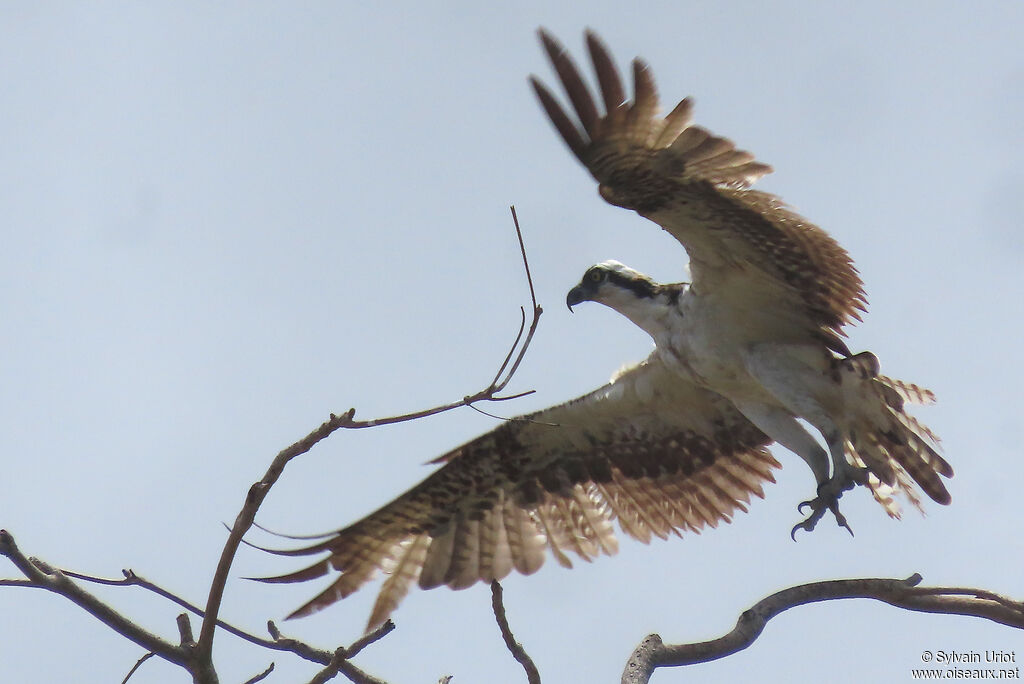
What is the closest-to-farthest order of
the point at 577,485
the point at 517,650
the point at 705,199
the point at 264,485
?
the point at 264,485
the point at 517,650
the point at 705,199
the point at 577,485

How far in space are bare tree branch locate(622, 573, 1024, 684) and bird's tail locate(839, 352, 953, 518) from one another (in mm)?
1771

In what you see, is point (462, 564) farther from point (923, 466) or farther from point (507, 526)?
point (923, 466)

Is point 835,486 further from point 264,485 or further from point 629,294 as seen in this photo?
point 264,485

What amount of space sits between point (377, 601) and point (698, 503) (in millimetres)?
2435

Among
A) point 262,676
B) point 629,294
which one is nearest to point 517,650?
point 262,676

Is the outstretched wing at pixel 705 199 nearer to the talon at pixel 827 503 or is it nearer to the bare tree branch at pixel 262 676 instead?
the talon at pixel 827 503

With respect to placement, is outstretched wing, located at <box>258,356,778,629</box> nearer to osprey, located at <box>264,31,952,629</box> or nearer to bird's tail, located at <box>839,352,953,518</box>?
osprey, located at <box>264,31,952,629</box>

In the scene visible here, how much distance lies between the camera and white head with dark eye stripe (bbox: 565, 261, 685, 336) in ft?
25.5

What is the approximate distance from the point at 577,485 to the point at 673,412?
0.92m

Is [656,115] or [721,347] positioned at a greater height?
[656,115]

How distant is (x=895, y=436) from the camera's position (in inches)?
292

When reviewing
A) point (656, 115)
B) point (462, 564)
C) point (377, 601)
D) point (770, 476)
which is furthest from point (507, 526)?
point (656, 115)

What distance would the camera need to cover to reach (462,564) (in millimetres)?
8359

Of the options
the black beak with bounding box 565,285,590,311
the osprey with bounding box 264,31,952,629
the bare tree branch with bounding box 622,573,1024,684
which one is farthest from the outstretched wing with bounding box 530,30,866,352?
the bare tree branch with bounding box 622,573,1024,684
